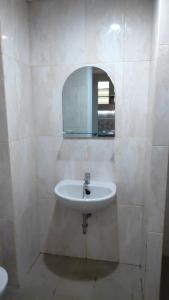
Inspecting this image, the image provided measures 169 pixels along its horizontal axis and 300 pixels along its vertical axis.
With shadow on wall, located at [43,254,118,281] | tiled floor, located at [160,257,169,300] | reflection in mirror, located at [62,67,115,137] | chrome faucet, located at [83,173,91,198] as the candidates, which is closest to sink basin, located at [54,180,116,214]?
chrome faucet, located at [83,173,91,198]

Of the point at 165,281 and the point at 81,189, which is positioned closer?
the point at 165,281

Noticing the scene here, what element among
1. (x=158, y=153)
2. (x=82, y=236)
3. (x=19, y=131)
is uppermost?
(x=19, y=131)

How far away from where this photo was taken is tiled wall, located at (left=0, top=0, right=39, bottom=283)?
1.59 metres

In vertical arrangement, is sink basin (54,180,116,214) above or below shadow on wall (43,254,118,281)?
above

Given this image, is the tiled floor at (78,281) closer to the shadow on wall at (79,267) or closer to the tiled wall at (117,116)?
the shadow on wall at (79,267)

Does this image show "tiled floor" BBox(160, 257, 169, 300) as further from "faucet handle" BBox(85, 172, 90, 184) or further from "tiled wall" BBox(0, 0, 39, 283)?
"tiled wall" BBox(0, 0, 39, 283)

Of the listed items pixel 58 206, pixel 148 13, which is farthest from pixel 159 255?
pixel 148 13

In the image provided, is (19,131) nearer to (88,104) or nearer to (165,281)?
(88,104)

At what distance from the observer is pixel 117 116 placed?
1.87m

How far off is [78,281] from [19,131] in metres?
1.43

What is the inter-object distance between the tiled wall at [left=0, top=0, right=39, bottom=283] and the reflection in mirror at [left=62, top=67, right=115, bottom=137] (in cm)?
37

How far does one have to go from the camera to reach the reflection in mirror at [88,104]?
73.6 inches

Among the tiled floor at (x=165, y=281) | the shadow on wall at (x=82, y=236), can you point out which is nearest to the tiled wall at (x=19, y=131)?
the shadow on wall at (x=82, y=236)

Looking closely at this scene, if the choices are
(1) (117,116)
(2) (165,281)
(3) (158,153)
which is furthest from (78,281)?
(1) (117,116)
